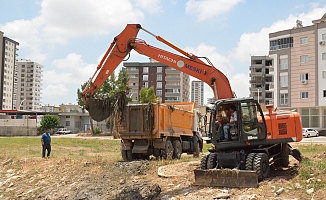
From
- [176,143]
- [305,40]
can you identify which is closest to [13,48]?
[305,40]

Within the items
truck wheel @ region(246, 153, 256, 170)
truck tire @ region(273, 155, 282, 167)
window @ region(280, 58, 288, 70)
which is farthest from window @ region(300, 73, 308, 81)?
truck wheel @ region(246, 153, 256, 170)

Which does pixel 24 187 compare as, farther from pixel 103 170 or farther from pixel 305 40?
pixel 305 40

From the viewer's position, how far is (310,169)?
12117mm

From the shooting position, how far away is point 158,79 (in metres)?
113

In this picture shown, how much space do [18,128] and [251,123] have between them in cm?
6379

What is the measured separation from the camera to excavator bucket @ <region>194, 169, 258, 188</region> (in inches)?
449

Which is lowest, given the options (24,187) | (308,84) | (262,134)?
(24,187)

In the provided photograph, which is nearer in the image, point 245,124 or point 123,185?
point 245,124

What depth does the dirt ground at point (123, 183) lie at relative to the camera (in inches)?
438

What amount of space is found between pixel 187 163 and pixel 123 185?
337 centimetres

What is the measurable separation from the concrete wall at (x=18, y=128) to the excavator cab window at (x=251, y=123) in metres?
63.2

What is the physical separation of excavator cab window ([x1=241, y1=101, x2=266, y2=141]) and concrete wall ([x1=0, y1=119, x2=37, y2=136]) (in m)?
63.2

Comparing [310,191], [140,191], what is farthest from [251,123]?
[140,191]

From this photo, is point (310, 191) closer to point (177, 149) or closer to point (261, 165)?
point (261, 165)
